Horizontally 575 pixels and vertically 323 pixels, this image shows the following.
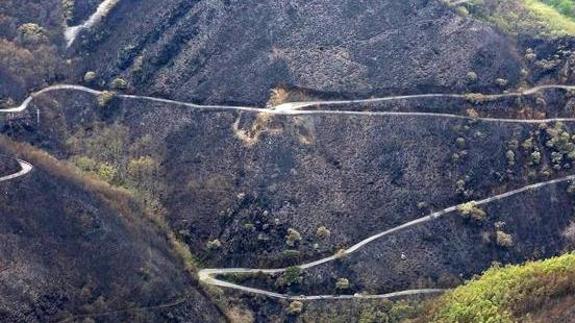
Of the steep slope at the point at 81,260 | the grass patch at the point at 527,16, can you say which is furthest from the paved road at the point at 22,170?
the grass patch at the point at 527,16

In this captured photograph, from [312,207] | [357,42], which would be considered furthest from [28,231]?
[357,42]

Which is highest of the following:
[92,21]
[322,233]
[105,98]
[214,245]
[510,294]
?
[92,21]

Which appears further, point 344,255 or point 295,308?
point 344,255

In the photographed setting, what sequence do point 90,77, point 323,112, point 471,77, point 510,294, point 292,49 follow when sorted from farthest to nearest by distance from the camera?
point 90,77 < point 292,49 < point 471,77 < point 323,112 < point 510,294

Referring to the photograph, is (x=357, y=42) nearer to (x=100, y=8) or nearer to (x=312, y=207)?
(x=312, y=207)

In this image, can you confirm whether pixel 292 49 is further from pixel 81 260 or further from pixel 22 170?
pixel 81 260

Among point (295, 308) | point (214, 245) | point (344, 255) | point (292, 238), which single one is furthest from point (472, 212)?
A: point (214, 245)

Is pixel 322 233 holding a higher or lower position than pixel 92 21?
lower

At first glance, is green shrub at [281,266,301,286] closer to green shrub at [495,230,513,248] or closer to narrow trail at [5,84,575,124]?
narrow trail at [5,84,575,124]
